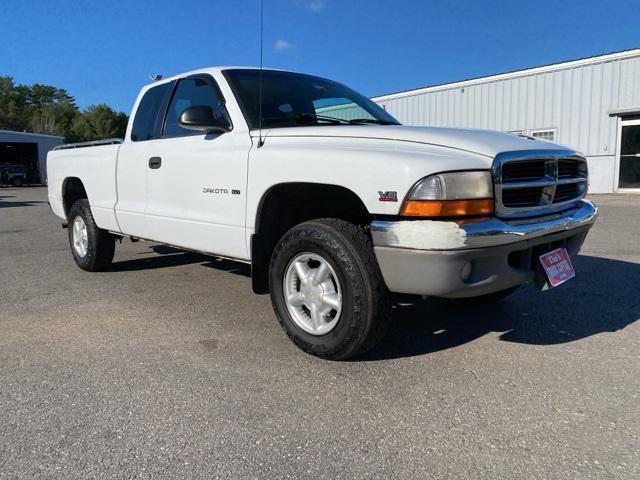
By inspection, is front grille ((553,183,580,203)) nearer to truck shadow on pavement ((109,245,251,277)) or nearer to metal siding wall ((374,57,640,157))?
truck shadow on pavement ((109,245,251,277))

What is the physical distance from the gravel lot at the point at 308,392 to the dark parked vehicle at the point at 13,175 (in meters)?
35.5

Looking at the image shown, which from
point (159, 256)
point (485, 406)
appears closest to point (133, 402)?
point (485, 406)

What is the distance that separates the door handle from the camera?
446 centimetres

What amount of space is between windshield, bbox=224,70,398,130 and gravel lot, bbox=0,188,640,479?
60.3 inches

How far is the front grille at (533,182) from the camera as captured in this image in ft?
9.50

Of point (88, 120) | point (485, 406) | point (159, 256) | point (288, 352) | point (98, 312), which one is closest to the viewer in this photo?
point (485, 406)

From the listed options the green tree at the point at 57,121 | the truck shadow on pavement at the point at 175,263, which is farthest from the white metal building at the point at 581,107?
the green tree at the point at 57,121

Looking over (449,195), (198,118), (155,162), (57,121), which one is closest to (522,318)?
(449,195)

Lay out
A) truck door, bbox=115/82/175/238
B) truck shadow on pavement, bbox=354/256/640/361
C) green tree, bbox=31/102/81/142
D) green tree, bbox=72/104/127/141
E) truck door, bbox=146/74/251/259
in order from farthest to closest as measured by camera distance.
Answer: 1. green tree, bbox=72/104/127/141
2. green tree, bbox=31/102/81/142
3. truck door, bbox=115/82/175/238
4. truck door, bbox=146/74/251/259
5. truck shadow on pavement, bbox=354/256/640/361

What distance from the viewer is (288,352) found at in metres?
3.42

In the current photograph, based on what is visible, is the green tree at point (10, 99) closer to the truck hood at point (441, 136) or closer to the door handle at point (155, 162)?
the door handle at point (155, 162)

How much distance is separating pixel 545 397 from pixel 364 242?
1.24m

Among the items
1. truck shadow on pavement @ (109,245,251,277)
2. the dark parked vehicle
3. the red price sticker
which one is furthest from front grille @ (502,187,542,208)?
the dark parked vehicle

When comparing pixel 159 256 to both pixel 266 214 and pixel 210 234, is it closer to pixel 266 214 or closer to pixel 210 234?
pixel 210 234
